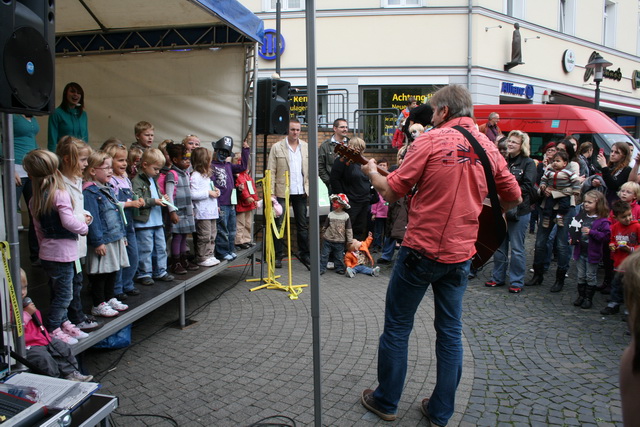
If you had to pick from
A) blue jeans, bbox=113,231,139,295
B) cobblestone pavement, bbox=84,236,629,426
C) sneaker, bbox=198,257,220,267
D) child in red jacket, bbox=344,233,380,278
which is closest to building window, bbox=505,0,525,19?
child in red jacket, bbox=344,233,380,278

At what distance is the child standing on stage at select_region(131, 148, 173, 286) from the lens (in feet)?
16.4

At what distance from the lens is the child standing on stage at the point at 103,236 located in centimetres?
410

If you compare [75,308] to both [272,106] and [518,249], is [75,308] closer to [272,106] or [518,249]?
[272,106]

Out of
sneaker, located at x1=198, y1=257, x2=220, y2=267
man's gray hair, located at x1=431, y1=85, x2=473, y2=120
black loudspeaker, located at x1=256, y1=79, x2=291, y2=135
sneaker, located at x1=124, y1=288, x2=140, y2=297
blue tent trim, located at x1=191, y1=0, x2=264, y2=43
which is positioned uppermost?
blue tent trim, located at x1=191, y1=0, x2=264, y2=43

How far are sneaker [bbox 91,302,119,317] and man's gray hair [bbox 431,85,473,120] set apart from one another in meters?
3.12

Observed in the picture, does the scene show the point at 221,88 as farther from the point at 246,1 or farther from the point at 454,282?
the point at 246,1

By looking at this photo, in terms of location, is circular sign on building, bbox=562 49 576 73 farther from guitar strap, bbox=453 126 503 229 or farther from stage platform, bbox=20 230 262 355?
guitar strap, bbox=453 126 503 229

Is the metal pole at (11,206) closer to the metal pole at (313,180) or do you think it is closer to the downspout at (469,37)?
the metal pole at (313,180)

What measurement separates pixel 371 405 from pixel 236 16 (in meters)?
4.86

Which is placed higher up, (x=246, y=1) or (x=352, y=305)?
(x=246, y=1)

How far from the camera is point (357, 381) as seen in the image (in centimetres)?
389

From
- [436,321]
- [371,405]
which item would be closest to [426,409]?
[371,405]

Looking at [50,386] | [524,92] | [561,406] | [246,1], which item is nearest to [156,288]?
[50,386]

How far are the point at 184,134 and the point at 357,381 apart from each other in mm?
5745
